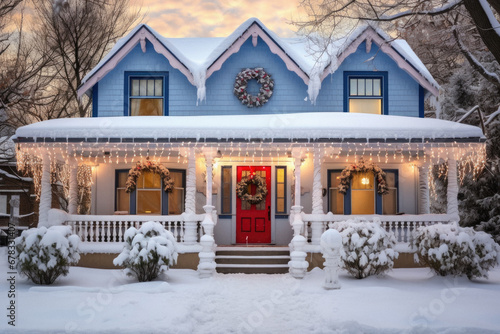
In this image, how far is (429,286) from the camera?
10969 mm

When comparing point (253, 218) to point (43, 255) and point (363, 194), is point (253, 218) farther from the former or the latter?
point (43, 255)

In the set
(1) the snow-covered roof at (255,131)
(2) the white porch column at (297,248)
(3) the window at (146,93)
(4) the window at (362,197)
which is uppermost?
(3) the window at (146,93)

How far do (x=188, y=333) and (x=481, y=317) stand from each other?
4.52m

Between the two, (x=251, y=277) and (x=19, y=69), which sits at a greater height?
(x=19, y=69)

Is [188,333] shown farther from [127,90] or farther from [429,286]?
[127,90]

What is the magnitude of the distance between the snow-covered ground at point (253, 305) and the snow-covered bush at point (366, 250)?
284mm

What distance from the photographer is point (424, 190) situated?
1557cm

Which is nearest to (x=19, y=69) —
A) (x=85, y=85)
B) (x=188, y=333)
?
(x=85, y=85)

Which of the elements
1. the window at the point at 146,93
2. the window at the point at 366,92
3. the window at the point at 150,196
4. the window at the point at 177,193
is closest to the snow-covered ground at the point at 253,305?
the window at the point at 150,196

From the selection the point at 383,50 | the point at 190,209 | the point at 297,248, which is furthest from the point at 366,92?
the point at 190,209

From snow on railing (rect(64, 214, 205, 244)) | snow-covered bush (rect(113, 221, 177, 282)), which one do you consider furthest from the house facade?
snow-covered bush (rect(113, 221, 177, 282))

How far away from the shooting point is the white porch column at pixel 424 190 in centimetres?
1552

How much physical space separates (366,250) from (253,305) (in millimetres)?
3496

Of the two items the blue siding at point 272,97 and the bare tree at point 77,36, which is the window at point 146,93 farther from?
the bare tree at point 77,36
